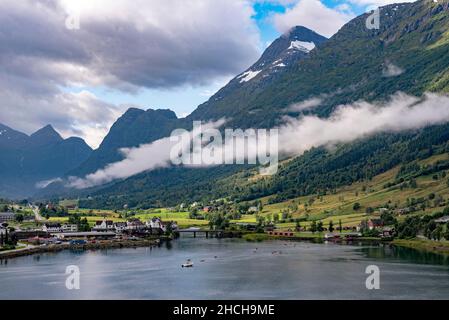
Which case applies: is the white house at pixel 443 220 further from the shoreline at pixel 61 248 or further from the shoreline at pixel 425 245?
the shoreline at pixel 61 248

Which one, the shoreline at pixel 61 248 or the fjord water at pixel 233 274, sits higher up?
the shoreline at pixel 61 248

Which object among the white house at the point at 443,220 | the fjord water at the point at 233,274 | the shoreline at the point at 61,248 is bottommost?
the fjord water at the point at 233,274

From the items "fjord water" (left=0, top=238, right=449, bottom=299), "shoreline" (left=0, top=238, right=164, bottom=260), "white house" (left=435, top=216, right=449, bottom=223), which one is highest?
"white house" (left=435, top=216, right=449, bottom=223)

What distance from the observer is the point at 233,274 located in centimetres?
11750

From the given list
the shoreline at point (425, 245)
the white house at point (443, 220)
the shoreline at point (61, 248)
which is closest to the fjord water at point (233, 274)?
the shoreline at point (61, 248)

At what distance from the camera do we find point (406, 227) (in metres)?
189

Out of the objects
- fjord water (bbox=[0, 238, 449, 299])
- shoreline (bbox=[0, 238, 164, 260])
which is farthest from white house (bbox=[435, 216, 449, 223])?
shoreline (bbox=[0, 238, 164, 260])

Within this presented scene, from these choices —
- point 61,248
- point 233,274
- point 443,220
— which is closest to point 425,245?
point 443,220

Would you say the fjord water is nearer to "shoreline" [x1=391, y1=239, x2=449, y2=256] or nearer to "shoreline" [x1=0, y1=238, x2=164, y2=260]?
"shoreline" [x1=0, y1=238, x2=164, y2=260]

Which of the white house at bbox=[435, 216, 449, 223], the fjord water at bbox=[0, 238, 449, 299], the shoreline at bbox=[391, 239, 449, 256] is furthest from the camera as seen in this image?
the white house at bbox=[435, 216, 449, 223]

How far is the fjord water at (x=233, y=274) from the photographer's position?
308 feet

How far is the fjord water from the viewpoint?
9394 centimetres
